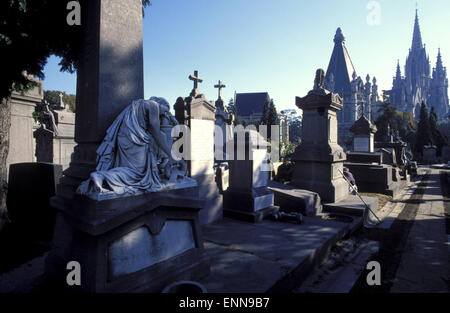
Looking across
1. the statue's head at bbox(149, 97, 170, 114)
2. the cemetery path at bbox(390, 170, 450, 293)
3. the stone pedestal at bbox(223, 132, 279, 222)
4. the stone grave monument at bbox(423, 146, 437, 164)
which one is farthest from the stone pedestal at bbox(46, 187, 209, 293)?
the stone grave monument at bbox(423, 146, 437, 164)

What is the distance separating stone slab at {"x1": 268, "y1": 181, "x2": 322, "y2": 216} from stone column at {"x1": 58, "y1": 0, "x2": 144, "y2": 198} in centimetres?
459

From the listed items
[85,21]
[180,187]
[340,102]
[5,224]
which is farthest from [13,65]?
[340,102]

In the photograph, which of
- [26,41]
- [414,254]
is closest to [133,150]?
[26,41]

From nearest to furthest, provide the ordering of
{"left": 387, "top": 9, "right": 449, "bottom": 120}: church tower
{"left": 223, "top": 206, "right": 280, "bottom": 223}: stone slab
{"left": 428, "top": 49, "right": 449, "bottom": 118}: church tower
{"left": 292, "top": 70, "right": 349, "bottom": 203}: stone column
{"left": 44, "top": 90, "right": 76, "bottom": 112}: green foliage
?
{"left": 223, "top": 206, "right": 280, "bottom": 223}: stone slab, {"left": 292, "top": 70, "right": 349, "bottom": 203}: stone column, {"left": 44, "top": 90, "right": 76, "bottom": 112}: green foliage, {"left": 387, "top": 9, "right": 449, "bottom": 120}: church tower, {"left": 428, "top": 49, "right": 449, "bottom": 118}: church tower

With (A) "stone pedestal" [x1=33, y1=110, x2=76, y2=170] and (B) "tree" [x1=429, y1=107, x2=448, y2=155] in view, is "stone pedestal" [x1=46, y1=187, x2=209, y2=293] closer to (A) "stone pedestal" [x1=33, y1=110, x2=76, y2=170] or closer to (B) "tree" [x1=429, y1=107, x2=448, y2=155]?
(A) "stone pedestal" [x1=33, y1=110, x2=76, y2=170]

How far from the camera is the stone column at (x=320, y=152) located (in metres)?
8.15

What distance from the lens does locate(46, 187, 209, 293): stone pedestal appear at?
250 centimetres

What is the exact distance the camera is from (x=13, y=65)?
516 centimetres

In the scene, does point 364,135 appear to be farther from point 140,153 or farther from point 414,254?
point 140,153

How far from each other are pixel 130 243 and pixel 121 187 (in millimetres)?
596

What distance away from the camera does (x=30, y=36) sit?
4.94 meters

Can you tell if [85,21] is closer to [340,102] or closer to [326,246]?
[326,246]

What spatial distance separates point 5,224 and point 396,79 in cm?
12039

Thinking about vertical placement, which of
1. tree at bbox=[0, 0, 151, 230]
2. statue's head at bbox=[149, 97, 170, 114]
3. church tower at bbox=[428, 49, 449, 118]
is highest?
church tower at bbox=[428, 49, 449, 118]
